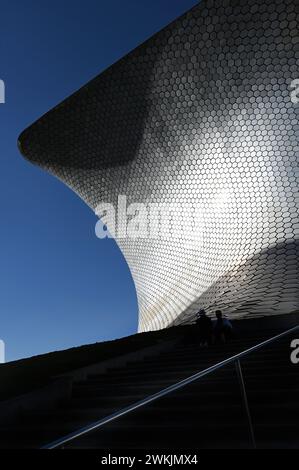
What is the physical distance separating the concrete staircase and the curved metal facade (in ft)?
17.9

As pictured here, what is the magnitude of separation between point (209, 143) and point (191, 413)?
10680 mm

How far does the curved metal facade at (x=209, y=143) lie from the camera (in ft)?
36.7

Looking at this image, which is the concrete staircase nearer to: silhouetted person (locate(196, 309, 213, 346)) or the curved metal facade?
silhouetted person (locate(196, 309, 213, 346))

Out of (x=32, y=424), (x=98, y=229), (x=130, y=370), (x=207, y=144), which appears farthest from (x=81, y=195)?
(x=32, y=424)

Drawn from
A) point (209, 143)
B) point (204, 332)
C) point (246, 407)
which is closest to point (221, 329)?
point (204, 332)

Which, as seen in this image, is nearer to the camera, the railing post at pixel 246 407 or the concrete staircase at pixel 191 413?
the railing post at pixel 246 407

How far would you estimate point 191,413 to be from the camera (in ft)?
10.1

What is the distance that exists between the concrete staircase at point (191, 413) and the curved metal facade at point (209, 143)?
545 cm

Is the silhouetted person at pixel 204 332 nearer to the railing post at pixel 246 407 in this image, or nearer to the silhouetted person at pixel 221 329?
the silhouetted person at pixel 221 329

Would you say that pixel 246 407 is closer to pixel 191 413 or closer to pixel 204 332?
pixel 191 413

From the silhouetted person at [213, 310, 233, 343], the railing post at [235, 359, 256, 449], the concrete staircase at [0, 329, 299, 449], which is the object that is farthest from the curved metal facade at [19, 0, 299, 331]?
the railing post at [235, 359, 256, 449]

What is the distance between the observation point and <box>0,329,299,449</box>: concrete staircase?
266cm

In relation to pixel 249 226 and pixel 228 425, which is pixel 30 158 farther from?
pixel 228 425

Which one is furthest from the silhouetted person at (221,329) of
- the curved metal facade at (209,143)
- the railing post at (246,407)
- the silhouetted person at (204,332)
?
the railing post at (246,407)
